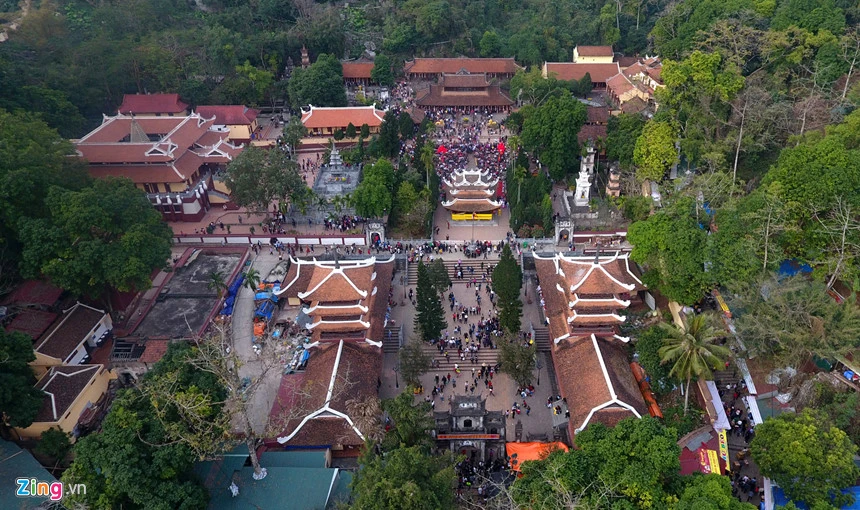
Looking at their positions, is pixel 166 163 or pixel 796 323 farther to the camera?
pixel 166 163

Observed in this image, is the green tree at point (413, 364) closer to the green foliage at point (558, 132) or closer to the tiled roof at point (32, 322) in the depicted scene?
the tiled roof at point (32, 322)

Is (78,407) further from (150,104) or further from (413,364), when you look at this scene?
(150,104)

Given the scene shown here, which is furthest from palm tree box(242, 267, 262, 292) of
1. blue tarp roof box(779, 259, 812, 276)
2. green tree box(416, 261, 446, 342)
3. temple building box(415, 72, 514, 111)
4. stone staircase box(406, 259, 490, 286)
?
temple building box(415, 72, 514, 111)

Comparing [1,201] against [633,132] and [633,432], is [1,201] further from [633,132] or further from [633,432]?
[633,132]

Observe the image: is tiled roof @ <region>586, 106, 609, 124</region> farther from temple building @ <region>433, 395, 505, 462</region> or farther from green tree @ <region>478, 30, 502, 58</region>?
temple building @ <region>433, 395, 505, 462</region>

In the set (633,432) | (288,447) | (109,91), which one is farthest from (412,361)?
(109,91)

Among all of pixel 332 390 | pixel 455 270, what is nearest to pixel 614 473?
pixel 332 390
